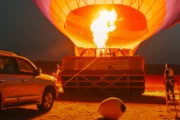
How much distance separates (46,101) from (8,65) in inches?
78.8

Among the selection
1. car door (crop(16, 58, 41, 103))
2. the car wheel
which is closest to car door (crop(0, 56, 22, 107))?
car door (crop(16, 58, 41, 103))

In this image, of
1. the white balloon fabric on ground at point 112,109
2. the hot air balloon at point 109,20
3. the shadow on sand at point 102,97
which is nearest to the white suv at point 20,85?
the white balloon fabric on ground at point 112,109

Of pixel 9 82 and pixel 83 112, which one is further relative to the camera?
pixel 83 112

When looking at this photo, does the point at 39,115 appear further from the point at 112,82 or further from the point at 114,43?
the point at 114,43

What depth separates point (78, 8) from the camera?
914 inches

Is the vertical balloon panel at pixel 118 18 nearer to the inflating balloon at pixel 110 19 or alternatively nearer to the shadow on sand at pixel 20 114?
the inflating balloon at pixel 110 19

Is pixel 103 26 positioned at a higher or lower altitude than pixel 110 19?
lower

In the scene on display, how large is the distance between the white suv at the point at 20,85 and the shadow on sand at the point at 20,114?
1.07 ft

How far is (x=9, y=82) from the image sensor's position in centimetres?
891

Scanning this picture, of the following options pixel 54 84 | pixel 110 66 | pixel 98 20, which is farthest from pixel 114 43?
pixel 54 84

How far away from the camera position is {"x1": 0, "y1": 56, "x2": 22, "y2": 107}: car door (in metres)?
8.73

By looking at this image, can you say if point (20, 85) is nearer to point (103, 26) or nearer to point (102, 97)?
point (102, 97)

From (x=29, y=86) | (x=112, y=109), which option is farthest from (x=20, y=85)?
(x=112, y=109)

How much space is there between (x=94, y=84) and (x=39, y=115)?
5.65m
